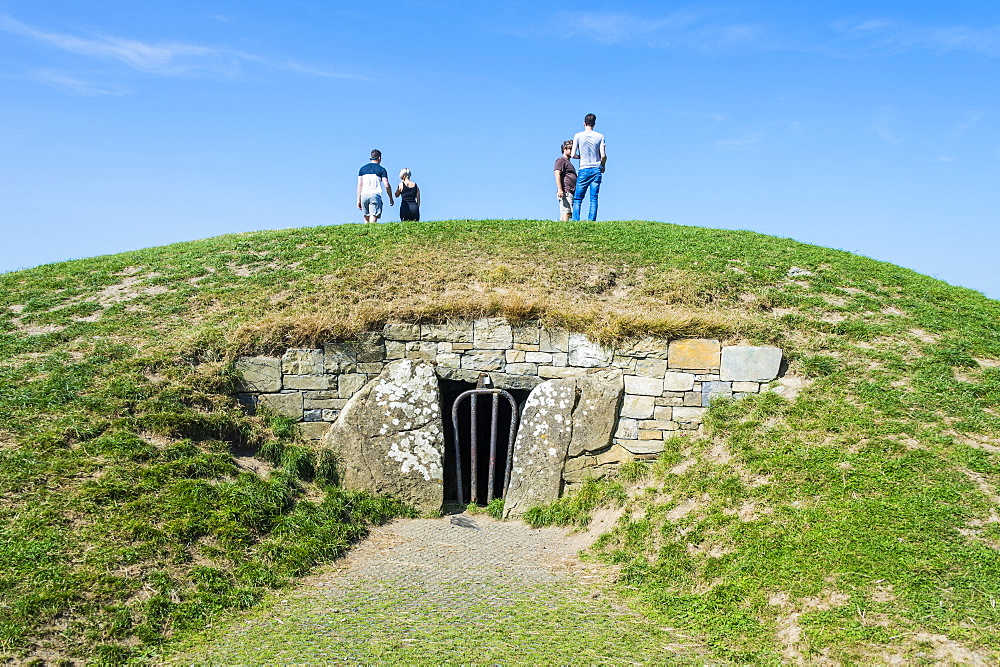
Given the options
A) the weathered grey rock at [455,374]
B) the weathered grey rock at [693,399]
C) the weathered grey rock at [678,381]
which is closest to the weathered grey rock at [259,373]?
the weathered grey rock at [455,374]

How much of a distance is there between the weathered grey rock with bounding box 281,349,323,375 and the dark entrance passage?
1.71 m

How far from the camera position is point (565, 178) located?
13977 millimetres

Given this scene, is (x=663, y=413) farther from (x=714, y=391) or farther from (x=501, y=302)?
(x=501, y=302)

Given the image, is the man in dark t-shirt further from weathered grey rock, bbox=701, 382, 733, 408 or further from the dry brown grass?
weathered grey rock, bbox=701, 382, 733, 408

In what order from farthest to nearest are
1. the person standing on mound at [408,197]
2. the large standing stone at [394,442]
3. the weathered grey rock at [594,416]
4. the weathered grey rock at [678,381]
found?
1. the person standing on mound at [408,197]
2. the weathered grey rock at [678,381]
3. the weathered grey rock at [594,416]
4. the large standing stone at [394,442]

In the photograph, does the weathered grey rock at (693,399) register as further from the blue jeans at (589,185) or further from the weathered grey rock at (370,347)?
the blue jeans at (589,185)

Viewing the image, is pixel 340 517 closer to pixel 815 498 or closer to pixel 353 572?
pixel 353 572

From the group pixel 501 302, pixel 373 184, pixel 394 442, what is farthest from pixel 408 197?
pixel 394 442

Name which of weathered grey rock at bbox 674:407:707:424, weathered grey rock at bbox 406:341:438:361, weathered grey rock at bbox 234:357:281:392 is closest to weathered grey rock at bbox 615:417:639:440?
weathered grey rock at bbox 674:407:707:424

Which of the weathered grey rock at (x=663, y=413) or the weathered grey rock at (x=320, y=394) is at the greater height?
the weathered grey rock at (x=320, y=394)

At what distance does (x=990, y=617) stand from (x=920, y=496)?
153 centimetres

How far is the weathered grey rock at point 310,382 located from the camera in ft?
31.2

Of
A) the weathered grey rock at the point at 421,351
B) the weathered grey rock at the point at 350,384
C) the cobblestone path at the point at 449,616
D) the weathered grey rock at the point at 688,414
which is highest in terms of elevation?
the weathered grey rock at the point at 421,351

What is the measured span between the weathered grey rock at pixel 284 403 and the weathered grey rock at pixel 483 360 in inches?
88.7
